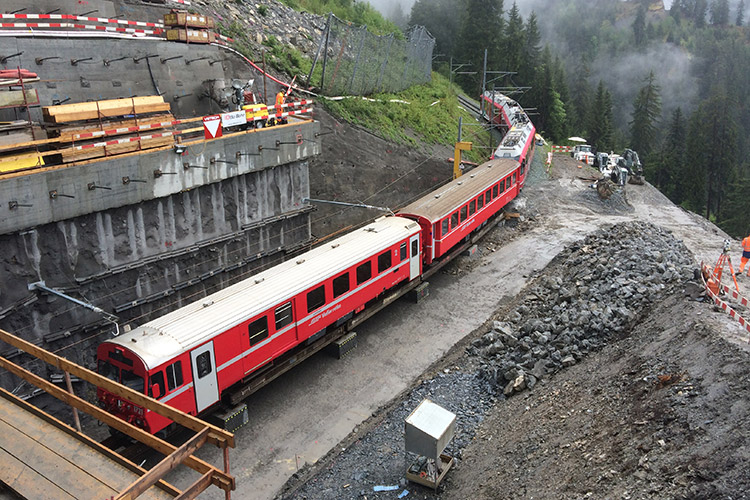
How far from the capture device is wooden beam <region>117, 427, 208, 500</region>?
4598 millimetres

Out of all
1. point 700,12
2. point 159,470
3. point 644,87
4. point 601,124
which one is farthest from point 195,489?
point 700,12

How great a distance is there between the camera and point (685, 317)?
40.3 ft

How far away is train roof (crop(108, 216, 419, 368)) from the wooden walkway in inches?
185

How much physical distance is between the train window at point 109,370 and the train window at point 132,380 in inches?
8.0

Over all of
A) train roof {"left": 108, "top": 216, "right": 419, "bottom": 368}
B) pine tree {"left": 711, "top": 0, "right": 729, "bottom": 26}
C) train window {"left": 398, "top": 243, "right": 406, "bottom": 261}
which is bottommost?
train window {"left": 398, "top": 243, "right": 406, "bottom": 261}

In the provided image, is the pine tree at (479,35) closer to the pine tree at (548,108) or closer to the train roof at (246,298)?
the pine tree at (548,108)

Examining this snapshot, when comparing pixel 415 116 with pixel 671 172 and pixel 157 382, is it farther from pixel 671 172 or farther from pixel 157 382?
pixel 671 172

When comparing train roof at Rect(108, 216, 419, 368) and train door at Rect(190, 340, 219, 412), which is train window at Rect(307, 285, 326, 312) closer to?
train roof at Rect(108, 216, 419, 368)

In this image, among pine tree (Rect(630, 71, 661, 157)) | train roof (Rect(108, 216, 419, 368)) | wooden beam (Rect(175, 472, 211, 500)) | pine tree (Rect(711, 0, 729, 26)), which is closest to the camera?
wooden beam (Rect(175, 472, 211, 500))

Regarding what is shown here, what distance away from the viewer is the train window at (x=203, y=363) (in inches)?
465

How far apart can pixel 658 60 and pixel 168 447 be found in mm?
117775

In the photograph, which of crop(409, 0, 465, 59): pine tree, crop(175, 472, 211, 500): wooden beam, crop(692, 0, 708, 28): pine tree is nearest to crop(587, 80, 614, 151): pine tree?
crop(409, 0, 465, 59): pine tree

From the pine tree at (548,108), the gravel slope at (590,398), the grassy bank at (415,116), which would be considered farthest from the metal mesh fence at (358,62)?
the pine tree at (548,108)

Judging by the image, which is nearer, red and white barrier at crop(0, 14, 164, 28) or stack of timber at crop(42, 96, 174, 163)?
stack of timber at crop(42, 96, 174, 163)
